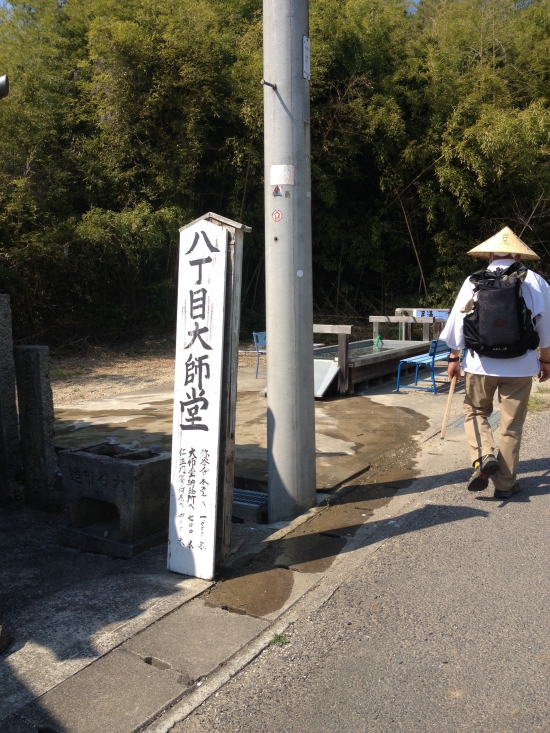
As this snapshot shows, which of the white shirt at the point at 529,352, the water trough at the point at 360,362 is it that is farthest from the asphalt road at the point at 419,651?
the water trough at the point at 360,362

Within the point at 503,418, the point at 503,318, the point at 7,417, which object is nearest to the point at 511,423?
the point at 503,418

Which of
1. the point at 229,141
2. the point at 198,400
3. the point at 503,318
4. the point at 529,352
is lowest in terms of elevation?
the point at 198,400

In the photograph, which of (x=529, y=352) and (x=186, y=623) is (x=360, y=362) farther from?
(x=186, y=623)

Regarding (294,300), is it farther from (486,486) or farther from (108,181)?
(108,181)

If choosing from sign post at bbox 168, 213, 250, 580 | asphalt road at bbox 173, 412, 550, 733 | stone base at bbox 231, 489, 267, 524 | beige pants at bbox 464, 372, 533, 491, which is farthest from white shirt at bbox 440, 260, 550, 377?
sign post at bbox 168, 213, 250, 580

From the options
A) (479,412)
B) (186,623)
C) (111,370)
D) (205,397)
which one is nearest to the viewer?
(186,623)

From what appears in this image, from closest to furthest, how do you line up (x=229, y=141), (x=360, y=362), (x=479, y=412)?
(x=479, y=412) < (x=360, y=362) < (x=229, y=141)

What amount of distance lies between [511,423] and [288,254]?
1.91m

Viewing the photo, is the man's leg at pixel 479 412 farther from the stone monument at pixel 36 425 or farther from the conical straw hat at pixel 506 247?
the stone monument at pixel 36 425

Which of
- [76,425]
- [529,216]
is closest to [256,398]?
[76,425]

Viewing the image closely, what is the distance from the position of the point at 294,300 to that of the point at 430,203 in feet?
36.0

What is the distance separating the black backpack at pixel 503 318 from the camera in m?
4.38

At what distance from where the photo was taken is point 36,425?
4.51 meters

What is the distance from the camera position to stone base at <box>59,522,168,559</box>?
376 centimetres
